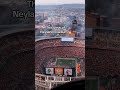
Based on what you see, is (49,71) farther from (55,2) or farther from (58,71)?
(55,2)

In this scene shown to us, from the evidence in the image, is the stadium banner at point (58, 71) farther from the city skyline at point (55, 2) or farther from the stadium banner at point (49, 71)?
the city skyline at point (55, 2)

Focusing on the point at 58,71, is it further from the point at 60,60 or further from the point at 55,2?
the point at 55,2

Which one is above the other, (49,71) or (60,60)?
(60,60)

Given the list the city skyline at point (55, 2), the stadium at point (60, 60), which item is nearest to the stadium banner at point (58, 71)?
the stadium at point (60, 60)

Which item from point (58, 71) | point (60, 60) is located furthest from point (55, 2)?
point (58, 71)

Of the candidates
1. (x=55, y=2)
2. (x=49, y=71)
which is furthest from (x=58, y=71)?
(x=55, y=2)

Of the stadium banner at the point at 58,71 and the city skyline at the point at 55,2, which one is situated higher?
the city skyline at the point at 55,2

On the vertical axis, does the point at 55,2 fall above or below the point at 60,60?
above

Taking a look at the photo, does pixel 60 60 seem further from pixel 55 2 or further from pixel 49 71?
pixel 55 2

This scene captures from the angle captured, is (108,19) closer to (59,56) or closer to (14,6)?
(59,56)

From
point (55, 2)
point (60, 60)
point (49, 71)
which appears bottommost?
point (49, 71)
